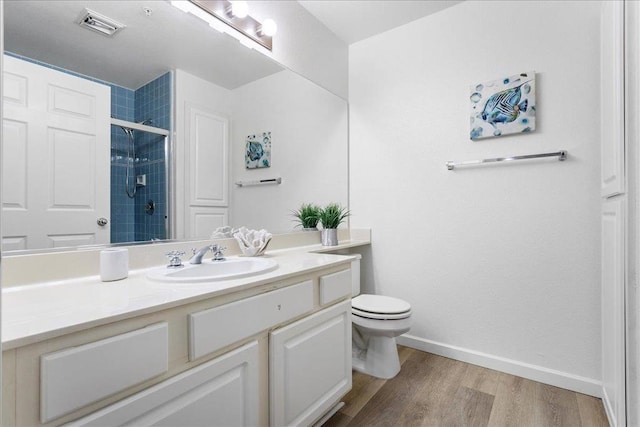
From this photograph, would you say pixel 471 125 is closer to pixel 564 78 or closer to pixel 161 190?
pixel 564 78

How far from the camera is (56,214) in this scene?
112 cm

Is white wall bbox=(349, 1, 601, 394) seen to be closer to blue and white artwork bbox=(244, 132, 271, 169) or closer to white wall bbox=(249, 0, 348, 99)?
white wall bbox=(249, 0, 348, 99)

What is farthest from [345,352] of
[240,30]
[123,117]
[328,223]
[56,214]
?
[240,30]

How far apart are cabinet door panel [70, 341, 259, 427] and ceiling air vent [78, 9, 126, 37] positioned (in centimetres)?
127

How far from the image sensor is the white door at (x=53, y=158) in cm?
102

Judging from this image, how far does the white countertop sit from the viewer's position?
686 mm

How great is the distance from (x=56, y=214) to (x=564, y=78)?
2431 millimetres

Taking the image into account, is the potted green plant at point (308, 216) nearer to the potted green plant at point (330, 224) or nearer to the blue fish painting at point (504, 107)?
the potted green plant at point (330, 224)

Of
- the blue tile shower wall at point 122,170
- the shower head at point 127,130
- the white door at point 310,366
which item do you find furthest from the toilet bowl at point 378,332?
the shower head at point 127,130

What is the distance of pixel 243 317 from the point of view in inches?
41.6

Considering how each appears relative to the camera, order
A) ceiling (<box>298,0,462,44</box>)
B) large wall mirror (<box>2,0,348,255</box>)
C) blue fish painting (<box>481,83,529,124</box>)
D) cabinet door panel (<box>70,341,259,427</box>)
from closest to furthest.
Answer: cabinet door panel (<box>70,341,259,427</box>) → large wall mirror (<box>2,0,348,255</box>) → blue fish painting (<box>481,83,529,124</box>) → ceiling (<box>298,0,462,44</box>)

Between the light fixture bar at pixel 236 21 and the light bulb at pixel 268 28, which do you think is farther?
the light bulb at pixel 268 28

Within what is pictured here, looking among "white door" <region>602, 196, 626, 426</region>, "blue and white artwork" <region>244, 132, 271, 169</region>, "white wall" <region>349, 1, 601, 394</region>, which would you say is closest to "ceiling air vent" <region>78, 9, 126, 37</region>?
"blue and white artwork" <region>244, 132, 271, 169</region>

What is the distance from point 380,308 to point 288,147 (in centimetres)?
115
